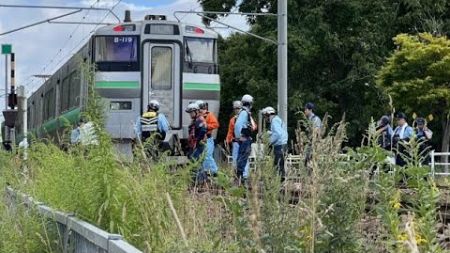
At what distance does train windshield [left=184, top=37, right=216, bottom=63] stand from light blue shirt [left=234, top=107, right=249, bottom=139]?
20.3ft

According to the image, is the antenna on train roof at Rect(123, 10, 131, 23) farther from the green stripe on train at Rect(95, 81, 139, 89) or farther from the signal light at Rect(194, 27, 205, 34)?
the green stripe on train at Rect(95, 81, 139, 89)

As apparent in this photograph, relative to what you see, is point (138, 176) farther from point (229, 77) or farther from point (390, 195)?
point (229, 77)

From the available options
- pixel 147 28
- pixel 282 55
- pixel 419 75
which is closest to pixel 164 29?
pixel 147 28

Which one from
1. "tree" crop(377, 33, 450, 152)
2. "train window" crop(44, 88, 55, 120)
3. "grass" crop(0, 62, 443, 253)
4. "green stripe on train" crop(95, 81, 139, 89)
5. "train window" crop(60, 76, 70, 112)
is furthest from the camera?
"tree" crop(377, 33, 450, 152)

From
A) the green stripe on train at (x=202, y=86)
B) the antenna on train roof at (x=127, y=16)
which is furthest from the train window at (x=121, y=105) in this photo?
the antenna on train roof at (x=127, y=16)

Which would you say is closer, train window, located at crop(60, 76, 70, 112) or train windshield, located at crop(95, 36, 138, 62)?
train windshield, located at crop(95, 36, 138, 62)

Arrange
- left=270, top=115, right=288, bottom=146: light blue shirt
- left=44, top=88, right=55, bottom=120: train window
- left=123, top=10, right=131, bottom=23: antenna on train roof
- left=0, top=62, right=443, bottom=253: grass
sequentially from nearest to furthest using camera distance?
1. left=0, top=62, right=443, bottom=253: grass
2. left=270, top=115, right=288, bottom=146: light blue shirt
3. left=123, top=10, right=131, bottom=23: antenna on train roof
4. left=44, top=88, right=55, bottom=120: train window

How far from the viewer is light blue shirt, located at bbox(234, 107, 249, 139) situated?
14.3 m

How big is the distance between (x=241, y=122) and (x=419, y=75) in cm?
2291

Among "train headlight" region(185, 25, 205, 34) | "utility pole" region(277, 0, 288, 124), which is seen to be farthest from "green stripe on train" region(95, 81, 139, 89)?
"utility pole" region(277, 0, 288, 124)

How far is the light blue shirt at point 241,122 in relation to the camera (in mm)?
14305

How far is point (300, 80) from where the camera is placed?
41.3m

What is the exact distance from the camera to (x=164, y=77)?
66.8 feet

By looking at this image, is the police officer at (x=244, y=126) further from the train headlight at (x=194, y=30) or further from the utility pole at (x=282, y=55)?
the utility pole at (x=282, y=55)
